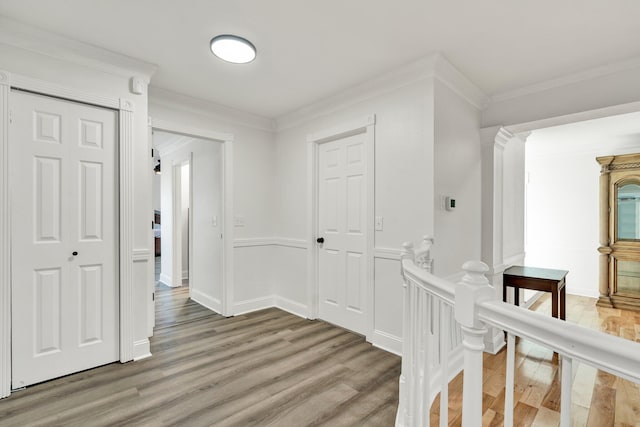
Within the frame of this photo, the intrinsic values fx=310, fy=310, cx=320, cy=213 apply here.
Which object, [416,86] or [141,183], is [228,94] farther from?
[416,86]

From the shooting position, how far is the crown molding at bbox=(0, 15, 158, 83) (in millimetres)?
2074

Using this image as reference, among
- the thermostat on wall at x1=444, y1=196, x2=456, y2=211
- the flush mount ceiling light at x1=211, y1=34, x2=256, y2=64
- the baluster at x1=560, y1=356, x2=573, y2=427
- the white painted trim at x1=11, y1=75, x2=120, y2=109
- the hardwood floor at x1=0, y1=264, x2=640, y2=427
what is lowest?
the hardwood floor at x1=0, y1=264, x2=640, y2=427

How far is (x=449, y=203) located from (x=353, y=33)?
1537 mm

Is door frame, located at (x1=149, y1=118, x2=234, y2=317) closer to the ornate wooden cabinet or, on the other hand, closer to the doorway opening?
the doorway opening

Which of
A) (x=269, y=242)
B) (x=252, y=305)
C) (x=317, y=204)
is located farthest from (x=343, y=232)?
(x=252, y=305)

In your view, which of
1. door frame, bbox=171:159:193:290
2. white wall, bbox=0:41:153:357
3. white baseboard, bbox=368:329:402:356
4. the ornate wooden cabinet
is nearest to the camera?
white wall, bbox=0:41:153:357

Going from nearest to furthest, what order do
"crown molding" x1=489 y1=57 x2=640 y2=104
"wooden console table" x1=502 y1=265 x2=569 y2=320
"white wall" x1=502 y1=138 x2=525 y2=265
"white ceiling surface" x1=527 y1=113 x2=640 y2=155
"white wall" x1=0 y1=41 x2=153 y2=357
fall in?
"white wall" x1=0 y1=41 x2=153 y2=357 < "crown molding" x1=489 y1=57 x2=640 y2=104 < "wooden console table" x1=502 y1=265 x2=569 y2=320 < "white wall" x1=502 y1=138 x2=525 y2=265 < "white ceiling surface" x1=527 y1=113 x2=640 y2=155

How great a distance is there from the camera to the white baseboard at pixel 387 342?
8.91 feet

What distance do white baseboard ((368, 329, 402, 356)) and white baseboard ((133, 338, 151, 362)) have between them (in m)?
1.97

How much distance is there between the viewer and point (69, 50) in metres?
2.29

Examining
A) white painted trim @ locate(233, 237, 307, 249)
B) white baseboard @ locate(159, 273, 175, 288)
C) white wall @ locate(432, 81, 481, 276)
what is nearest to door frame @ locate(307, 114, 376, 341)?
white painted trim @ locate(233, 237, 307, 249)

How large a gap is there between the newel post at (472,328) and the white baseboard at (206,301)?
340cm

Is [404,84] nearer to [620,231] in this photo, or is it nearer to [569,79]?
[569,79]

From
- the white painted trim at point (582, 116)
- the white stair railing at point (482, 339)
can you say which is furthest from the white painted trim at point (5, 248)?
the white painted trim at point (582, 116)
